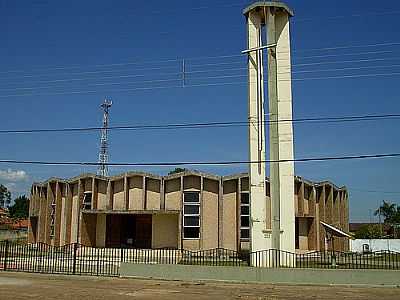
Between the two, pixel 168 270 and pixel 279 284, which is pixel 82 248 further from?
pixel 279 284

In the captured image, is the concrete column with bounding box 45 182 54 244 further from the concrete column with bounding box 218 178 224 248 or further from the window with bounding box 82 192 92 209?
the concrete column with bounding box 218 178 224 248

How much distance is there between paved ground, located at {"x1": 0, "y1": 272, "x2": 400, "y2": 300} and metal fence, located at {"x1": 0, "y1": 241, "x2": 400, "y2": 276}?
2.51 meters

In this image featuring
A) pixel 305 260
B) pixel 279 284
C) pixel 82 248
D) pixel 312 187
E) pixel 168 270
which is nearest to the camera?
pixel 279 284

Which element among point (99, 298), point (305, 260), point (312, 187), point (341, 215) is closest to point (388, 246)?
point (341, 215)

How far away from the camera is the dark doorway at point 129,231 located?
1492 inches

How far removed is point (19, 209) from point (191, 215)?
8958 centimetres

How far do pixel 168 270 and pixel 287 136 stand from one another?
8.97 meters

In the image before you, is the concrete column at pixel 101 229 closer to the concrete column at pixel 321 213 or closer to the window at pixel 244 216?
the window at pixel 244 216

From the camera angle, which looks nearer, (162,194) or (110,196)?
(162,194)

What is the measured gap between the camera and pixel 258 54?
26172mm

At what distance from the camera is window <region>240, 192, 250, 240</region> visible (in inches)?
1321

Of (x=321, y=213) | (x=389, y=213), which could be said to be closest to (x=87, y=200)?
(x=321, y=213)

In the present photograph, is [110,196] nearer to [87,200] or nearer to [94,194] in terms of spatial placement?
[94,194]

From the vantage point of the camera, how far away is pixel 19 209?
11369 centimetres
